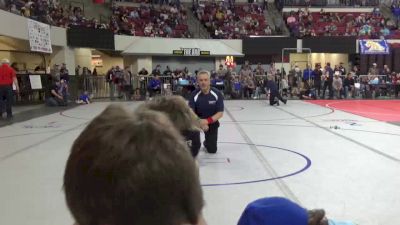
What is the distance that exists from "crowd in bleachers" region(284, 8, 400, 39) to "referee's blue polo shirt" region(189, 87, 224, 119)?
21.6 metres

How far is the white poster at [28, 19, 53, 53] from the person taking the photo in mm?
18516

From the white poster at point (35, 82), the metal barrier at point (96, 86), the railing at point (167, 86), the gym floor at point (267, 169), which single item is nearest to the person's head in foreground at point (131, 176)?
the gym floor at point (267, 169)

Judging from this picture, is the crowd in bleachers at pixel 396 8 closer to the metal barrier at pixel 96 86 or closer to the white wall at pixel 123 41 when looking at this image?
the white wall at pixel 123 41

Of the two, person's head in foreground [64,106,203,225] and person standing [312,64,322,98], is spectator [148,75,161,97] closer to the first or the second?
person standing [312,64,322,98]

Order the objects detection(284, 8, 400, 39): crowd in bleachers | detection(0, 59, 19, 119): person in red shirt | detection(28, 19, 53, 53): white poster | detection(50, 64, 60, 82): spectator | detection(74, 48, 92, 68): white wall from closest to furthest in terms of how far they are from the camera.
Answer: detection(0, 59, 19, 119): person in red shirt
detection(28, 19, 53, 53): white poster
detection(50, 64, 60, 82): spectator
detection(74, 48, 92, 68): white wall
detection(284, 8, 400, 39): crowd in bleachers

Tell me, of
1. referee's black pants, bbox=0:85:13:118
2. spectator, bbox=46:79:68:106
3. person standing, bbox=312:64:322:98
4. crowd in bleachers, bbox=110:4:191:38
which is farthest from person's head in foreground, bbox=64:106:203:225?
crowd in bleachers, bbox=110:4:191:38

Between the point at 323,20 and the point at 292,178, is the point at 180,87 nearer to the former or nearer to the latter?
the point at 323,20

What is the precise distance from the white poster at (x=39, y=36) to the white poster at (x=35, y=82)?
1.22 m

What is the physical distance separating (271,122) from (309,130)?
1.75 meters

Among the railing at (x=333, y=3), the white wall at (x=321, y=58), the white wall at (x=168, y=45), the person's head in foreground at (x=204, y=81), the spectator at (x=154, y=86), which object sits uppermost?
the railing at (x=333, y=3)

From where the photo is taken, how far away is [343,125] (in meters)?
11.2

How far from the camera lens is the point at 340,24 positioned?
31.2 meters

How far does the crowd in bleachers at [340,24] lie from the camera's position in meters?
28.8

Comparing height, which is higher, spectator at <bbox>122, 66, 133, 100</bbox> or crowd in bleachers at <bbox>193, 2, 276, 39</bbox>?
crowd in bleachers at <bbox>193, 2, 276, 39</bbox>
